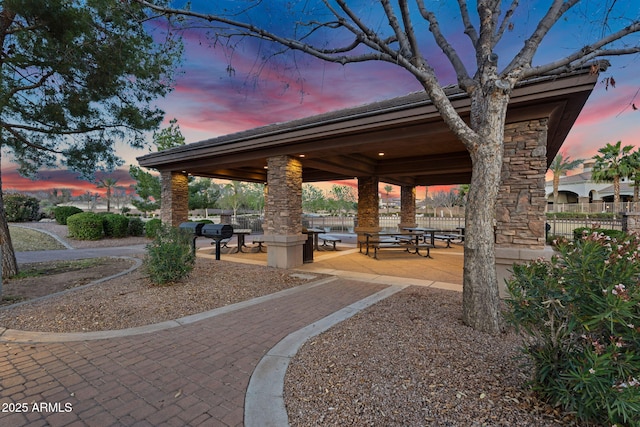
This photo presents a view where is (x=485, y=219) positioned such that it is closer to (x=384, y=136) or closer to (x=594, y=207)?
(x=384, y=136)

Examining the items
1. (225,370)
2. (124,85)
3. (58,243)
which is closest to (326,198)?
(58,243)

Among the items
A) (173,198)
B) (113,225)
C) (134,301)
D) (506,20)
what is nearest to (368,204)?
(173,198)

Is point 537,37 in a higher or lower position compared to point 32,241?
higher

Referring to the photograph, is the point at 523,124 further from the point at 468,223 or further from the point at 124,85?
the point at 124,85

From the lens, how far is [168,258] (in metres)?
6.07

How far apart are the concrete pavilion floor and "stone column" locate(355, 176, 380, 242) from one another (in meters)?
1.83

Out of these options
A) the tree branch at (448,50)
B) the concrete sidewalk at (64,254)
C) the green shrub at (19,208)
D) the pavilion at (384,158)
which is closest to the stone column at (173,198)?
the pavilion at (384,158)

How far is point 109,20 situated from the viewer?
20.1ft

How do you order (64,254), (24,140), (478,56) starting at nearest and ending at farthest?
(478,56) → (24,140) → (64,254)

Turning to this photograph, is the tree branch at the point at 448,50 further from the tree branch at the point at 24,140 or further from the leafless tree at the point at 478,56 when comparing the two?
the tree branch at the point at 24,140

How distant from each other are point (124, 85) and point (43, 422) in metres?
7.49

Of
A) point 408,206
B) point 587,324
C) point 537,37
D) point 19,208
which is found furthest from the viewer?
point 19,208

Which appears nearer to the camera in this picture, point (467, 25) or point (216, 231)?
point (467, 25)

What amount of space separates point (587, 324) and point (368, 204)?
11879 millimetres
